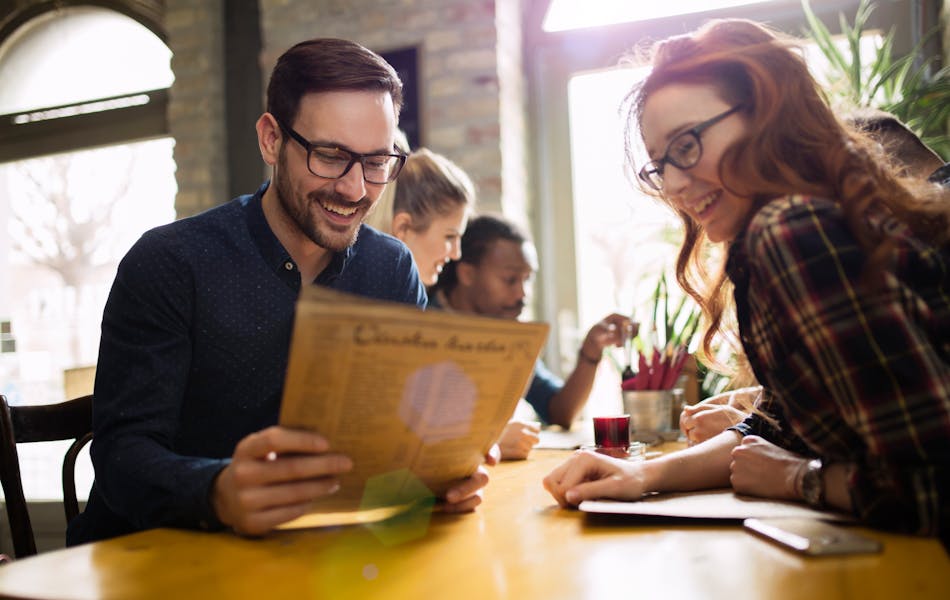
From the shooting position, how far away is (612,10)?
3.81 metres

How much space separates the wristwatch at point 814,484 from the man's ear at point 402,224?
1.66 metres

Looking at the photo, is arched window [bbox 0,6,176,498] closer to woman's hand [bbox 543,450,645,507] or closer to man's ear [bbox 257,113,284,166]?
man's ear [bbox 257,113,284,166]

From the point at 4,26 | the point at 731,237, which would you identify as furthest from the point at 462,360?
the point at 4,26

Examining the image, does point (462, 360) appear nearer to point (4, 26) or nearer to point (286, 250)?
point (286, 250)

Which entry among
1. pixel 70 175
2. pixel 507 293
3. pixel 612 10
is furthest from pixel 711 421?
pixel 70 175

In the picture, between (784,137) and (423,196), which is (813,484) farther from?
(423,196)

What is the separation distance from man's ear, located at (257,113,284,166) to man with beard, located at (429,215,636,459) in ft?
4.37

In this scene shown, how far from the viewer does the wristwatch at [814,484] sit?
973 millimetres

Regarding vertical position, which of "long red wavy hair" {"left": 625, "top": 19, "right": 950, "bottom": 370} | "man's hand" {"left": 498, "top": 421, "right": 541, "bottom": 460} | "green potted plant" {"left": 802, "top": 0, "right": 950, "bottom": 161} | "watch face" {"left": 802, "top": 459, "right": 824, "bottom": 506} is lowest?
"man's hand" {"left": 498, "top": 421, "right": 541, "bottom": 460}

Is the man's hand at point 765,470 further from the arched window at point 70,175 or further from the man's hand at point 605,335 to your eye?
the arched window at point 70,175

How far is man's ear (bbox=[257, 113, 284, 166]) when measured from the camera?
4.89 ft

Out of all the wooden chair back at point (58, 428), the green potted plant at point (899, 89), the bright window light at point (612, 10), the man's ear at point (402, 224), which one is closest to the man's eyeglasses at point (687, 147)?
the wooden chair back at point (58, 428)

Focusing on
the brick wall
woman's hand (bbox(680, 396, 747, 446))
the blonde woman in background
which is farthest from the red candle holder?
the brick wall

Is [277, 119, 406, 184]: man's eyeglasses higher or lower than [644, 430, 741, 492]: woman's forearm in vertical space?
higher
